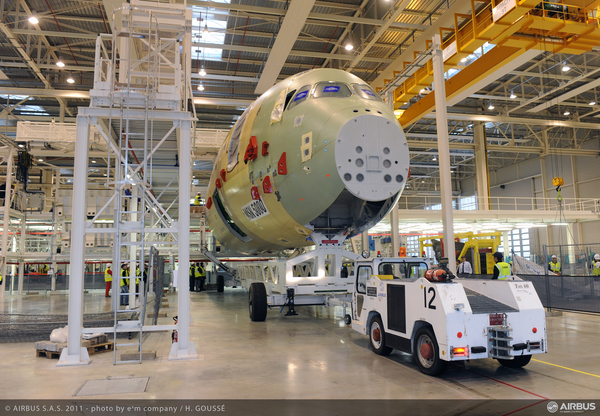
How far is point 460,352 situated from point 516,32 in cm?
1488

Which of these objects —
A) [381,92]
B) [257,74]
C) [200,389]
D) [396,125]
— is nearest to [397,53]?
[381,92]

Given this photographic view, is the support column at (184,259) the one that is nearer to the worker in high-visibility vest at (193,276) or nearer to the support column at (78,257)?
the support column at (78,257)

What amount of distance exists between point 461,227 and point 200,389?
1460 inches

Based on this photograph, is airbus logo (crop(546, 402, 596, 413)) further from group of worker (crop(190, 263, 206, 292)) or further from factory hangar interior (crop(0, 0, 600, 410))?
group of worker (crop(190, 263, 206, 292))

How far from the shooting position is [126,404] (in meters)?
5.74

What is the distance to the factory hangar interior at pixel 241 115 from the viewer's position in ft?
23.1

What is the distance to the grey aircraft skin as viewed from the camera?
9.01 metres

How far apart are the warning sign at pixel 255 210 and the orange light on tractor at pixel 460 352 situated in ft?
19.5

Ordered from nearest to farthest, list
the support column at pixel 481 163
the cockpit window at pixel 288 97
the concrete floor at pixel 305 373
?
the concrete floor at pixel 305 373, the cockpit window at pixel 288 97, the support column at pixel 481 163

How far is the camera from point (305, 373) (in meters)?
7.27

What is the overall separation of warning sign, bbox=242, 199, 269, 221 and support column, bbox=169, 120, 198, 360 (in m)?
2.55

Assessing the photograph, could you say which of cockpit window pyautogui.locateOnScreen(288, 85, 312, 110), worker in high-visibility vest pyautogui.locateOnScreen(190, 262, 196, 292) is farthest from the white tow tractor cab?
worker in high-visibility vest pyautogui.locateOnScreen(190, 262, 196, 292)

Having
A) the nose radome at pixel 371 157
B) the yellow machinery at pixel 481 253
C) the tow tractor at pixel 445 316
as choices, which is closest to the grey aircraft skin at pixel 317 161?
the nose radome at pixel 371 157

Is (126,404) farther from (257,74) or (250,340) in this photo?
(257,74)
